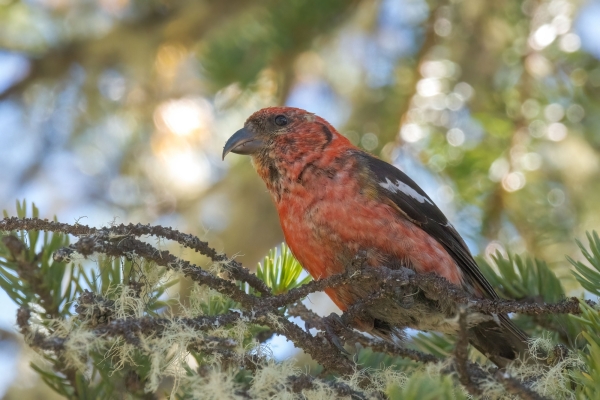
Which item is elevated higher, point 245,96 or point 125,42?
point 125,42

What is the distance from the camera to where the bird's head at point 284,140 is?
341 centimetres

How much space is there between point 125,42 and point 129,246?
2921 mm

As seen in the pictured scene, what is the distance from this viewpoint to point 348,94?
4.84m

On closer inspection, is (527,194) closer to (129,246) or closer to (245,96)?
(245,96)

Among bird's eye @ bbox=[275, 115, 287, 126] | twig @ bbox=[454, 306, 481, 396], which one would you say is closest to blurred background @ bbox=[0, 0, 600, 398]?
bird's eye @ bbox=[275, 115, 287, 126]

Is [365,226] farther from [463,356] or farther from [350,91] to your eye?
[350,91]

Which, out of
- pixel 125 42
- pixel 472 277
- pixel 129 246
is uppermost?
pixel 125 42

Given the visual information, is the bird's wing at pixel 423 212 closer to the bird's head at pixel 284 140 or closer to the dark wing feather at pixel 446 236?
the dark wing feather at pixel 446 236

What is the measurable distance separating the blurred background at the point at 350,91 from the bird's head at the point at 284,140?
0.27 metres

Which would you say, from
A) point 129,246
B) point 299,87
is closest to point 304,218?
point 129,246

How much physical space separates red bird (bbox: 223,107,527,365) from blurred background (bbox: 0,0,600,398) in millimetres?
443

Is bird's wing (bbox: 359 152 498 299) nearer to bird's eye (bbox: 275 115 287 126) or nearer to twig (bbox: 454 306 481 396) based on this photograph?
bird's eye (bbox: 275 115 287 126)

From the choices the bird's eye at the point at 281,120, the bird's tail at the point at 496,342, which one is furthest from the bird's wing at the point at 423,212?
the bird's eye at the point at 281,120

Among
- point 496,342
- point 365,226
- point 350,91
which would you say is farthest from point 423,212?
point 350,91
